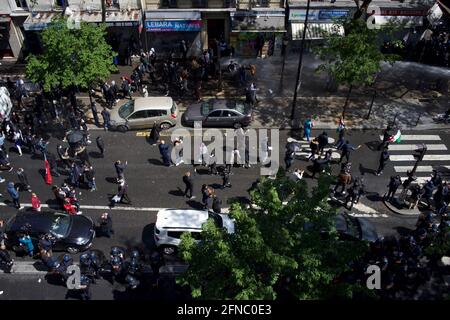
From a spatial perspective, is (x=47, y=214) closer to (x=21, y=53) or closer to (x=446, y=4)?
(x=21, y=53)

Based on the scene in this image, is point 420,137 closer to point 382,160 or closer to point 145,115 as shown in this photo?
point 382,160

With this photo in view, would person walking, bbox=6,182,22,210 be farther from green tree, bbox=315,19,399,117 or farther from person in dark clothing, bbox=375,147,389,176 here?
person in dark clothing, bbox=375,147,389,176

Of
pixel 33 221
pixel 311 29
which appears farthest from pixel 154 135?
A: pixel 311 29

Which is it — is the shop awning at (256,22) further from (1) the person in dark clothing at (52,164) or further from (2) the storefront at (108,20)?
(1) the person in dark clothing at (52,164)

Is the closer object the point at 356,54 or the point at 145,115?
the point at 356,54

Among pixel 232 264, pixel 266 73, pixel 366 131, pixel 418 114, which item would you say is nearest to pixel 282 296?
pixel 232 264

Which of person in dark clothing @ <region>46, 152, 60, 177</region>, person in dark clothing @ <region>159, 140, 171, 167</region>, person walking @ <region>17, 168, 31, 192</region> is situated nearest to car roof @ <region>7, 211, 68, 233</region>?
person walking @ <region>17, 168, 31, 192</region>
